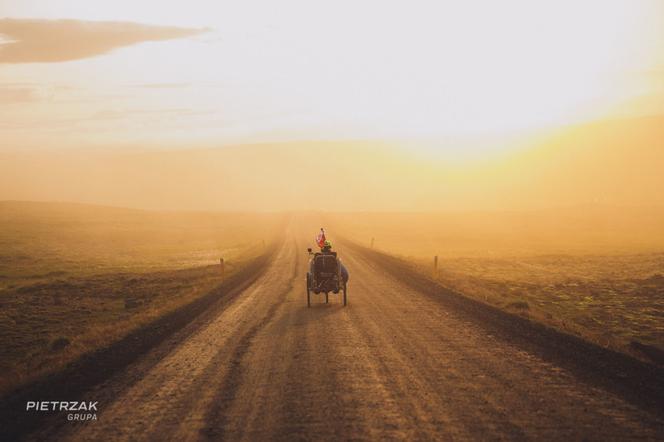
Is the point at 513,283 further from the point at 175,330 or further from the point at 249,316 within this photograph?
the point at 175,330

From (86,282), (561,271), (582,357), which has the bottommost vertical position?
(86,282)

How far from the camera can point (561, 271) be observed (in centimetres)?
3966

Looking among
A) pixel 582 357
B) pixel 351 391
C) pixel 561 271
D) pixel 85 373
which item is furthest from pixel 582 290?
pixel 85 373

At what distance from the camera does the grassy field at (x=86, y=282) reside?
1786cm

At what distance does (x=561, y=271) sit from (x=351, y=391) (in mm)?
35161

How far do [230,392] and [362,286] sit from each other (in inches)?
606

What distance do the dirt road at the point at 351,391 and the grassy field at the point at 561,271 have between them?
175 inches

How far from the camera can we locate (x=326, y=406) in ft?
28.9

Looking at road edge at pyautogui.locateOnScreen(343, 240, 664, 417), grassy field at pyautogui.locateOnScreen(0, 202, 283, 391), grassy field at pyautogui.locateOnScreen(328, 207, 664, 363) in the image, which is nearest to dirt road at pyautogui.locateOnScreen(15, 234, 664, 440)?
road edge at pyautogui.locateOnScreen(343, 240, 664, 417)

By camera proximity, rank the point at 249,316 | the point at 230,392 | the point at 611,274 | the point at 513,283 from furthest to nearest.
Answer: the point at 611,274 < the point at 513,283 < the point at 249,316 < the point at 230,392

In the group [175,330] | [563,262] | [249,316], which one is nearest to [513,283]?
[563,262]

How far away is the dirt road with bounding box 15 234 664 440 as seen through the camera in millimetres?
7824

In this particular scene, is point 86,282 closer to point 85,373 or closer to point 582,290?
point 85,373

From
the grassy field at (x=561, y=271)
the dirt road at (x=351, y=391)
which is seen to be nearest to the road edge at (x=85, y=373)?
the dirt road at (x=351, y=391)
